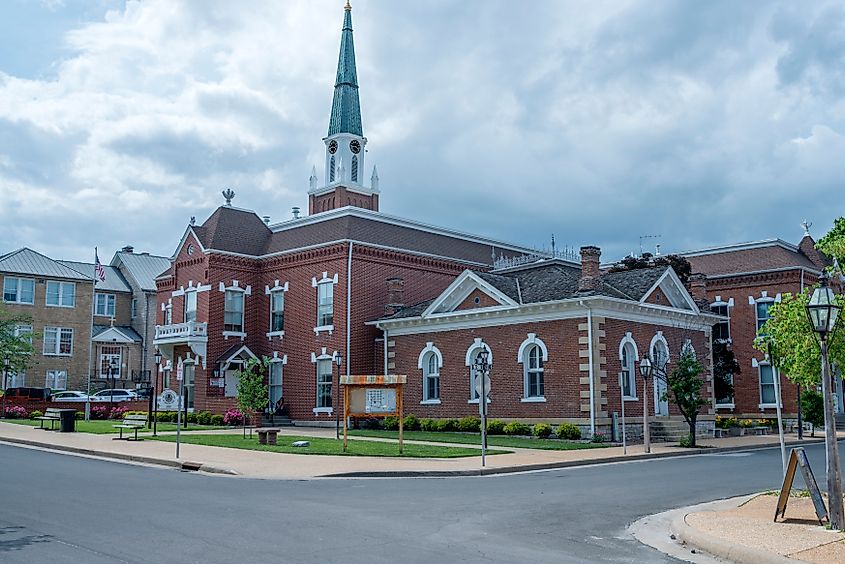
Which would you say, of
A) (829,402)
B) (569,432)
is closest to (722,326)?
(569,432)

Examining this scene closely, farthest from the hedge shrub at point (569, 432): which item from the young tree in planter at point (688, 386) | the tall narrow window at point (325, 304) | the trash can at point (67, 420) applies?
the trash can at point (67, 420)

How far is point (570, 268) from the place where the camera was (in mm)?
43562

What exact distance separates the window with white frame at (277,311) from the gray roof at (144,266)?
2493 centimetres

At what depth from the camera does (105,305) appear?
2559 inches

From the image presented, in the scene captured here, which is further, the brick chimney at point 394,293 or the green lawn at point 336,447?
the brick chimney at point 394,293

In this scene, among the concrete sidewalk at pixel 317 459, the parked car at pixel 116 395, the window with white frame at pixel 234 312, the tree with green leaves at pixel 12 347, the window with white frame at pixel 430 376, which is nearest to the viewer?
the concrete sidewalk at pixel 317 459

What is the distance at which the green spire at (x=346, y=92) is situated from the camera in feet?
183

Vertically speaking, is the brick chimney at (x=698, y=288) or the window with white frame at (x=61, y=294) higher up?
the window with white frame at (x=61, y=294)

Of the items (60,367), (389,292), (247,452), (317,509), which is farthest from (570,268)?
(60,367)

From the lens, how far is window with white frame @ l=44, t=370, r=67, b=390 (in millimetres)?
58562

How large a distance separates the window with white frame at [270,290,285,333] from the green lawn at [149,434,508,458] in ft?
42.0

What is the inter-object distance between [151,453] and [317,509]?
12029 millimetres

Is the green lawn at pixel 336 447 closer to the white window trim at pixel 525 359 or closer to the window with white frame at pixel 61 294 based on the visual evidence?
the white window trim at pixel 525 359

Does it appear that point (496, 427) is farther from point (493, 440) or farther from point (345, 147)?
point (345, 147)
